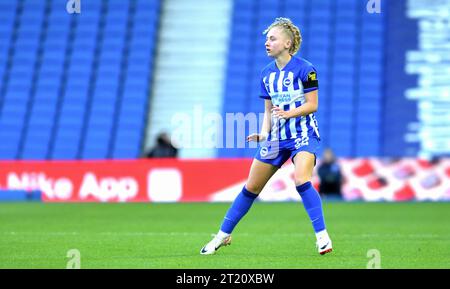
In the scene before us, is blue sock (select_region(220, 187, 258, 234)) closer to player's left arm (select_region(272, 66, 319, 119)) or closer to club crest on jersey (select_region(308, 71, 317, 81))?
player's left arm (select_region(272, 66, 319, 119))

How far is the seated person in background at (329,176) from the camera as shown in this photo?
1827 cm

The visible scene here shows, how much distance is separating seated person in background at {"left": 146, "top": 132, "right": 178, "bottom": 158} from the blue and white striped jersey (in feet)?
38.1

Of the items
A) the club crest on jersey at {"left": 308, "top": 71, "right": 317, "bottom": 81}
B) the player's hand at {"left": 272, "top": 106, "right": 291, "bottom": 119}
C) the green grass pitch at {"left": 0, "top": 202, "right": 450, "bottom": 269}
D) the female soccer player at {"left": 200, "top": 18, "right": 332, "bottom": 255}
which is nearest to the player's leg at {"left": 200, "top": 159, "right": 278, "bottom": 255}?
the female soccer player at {"left": 200, "top": 18, "right": 332, "bottom": 255}

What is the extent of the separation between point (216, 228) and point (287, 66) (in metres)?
4.06

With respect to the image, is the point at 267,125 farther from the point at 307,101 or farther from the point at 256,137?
the point at 307,101

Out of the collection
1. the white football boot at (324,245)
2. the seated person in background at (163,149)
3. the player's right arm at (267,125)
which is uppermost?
the seated person in background at (163,149)

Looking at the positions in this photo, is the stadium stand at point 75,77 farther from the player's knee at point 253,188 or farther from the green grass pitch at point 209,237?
the player's knee at point 253,188

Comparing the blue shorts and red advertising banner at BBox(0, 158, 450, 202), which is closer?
the blue shorts

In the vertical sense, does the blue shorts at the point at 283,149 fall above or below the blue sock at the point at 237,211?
above

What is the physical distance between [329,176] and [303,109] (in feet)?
37.6

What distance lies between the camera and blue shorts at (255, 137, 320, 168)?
23.6ft

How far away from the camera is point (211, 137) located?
18.6 metres

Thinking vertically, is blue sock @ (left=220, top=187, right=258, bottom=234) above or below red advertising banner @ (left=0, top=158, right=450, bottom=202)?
below

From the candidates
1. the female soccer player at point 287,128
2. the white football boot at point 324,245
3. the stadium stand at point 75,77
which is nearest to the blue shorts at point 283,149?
the female soccer player at point 287,128
